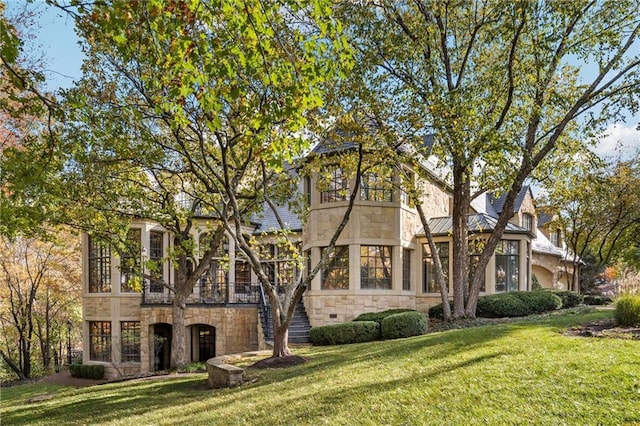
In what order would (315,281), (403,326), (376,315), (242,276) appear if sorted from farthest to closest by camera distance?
(242,276) → (315,281) → (376,315) → (403,326)

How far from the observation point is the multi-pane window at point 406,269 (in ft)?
60.3

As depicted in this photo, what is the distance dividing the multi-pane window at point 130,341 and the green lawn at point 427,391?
348 inches

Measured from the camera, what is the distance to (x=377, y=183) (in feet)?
54.0

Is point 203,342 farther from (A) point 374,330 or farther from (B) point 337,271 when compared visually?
(A) point 374,330

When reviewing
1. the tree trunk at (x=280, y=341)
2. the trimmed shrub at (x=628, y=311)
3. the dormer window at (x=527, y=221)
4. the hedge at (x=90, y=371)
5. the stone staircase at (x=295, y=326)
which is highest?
the dormer window at (x=527, y=221)

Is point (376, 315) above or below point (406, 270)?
below

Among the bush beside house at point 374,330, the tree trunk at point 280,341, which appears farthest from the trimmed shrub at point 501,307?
the tree trunk at point 280,341

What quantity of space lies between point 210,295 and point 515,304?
39.8ft

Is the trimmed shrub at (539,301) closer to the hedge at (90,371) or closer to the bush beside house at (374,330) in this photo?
the bush beside house at (374,330)

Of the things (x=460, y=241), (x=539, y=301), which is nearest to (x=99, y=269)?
(x=460, y=241)

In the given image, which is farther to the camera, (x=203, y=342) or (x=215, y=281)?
(x=215, y=281)

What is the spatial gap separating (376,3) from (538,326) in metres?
10.1

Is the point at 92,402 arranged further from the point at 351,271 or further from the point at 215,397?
the point at 351,271

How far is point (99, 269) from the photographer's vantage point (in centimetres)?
1958
